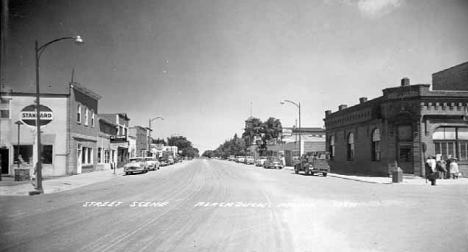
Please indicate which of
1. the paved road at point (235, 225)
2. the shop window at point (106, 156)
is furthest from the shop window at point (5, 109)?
the paved road at point (235, 225)

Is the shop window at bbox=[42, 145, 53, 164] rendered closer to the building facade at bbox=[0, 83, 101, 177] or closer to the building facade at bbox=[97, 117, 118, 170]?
the building facade at bbox=[0, 83, 101, 177]

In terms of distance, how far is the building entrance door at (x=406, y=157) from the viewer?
2842 cm

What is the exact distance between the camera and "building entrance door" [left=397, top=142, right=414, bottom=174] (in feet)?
93.2

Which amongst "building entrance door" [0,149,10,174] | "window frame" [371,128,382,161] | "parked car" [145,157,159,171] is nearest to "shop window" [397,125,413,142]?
"window frame" [371,128,382,161]

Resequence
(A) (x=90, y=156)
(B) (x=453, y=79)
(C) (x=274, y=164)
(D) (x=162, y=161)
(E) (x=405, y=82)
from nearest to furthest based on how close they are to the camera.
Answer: (E) (x=405, y=82)
(A) (x=90, y=156)
(B) (x=453, y=79)
(C) (x=274, y=164)
(D) (x=162, y=161)

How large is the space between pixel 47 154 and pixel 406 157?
95.3 ft

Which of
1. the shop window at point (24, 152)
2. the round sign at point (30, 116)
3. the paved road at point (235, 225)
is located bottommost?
the paved road at point (235, 225)

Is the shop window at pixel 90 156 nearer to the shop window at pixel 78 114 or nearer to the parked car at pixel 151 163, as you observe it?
the shop window at pixel 78 114

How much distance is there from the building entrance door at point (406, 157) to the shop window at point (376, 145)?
2640mm

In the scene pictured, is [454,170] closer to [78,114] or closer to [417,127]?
[417,127]

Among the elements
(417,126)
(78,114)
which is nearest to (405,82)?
(417,126)

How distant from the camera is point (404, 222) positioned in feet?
30.7

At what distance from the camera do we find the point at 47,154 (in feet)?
94.1

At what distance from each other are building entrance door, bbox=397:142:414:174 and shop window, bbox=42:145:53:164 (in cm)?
2820
